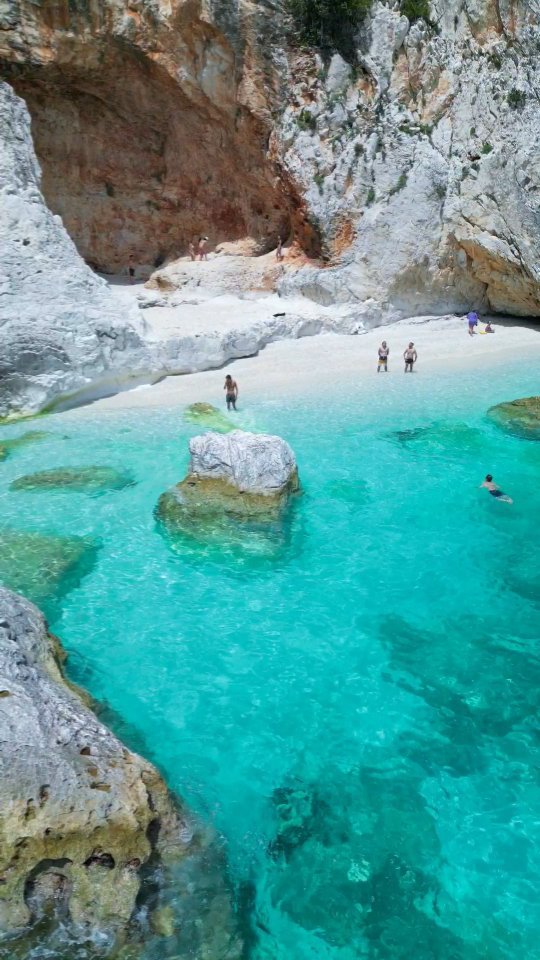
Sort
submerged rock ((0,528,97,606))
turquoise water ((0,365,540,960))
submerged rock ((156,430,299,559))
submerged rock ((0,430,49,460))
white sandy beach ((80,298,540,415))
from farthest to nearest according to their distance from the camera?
1. white sandy beach ((80,298,540,415))
2. submerged rock ((0,430,49,460))
3. submerged rock ((156,430,299,559))
4. submerged rock ((0,528,97,606))
5. turquoise water ((0,365,540,960))

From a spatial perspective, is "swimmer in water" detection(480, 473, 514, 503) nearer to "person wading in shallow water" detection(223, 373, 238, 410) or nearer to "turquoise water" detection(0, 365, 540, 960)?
"turquoise water" detection(0, 365, 540, 960)

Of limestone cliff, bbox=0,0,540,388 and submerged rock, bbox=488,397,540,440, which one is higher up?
limestone cliff, bbox=0,0,540,388

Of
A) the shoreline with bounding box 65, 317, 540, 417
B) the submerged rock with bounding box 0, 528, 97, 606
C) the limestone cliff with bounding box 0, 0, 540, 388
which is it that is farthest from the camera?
the limestone cliff with bounding box 0, 0, 540, 388

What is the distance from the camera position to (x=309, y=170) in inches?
971

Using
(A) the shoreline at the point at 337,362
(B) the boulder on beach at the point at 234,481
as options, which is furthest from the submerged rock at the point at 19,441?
(B) the boulder on beach at the point at 234,481

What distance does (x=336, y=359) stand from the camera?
21391mm

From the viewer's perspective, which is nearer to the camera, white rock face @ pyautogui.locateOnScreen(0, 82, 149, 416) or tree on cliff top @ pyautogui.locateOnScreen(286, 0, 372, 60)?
white rock face @ pyautogui.locateOnScreen(0, 82, 149, 416)

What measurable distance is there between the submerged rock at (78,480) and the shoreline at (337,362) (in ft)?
13.6

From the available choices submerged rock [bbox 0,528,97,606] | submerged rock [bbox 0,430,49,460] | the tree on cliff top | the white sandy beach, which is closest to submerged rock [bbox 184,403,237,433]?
the white sandy beach

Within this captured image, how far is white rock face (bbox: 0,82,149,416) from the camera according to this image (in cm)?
1642

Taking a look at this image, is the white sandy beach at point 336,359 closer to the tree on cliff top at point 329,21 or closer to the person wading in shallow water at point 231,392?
the person wading in shallow water at point 231,392

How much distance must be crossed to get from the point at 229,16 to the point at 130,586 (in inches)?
897

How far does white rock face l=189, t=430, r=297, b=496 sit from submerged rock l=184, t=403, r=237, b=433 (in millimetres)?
3177

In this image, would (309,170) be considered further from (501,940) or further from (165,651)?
(501,940)
